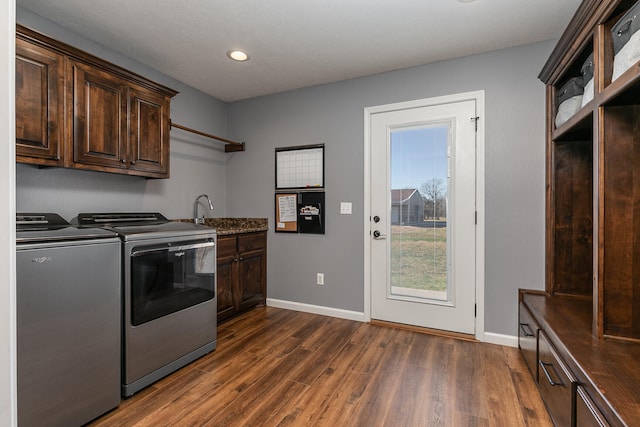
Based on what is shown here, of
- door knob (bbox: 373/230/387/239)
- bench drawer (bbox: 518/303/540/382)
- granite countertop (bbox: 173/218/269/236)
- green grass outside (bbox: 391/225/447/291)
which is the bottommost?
bench drawer (bbox: 518/303/540/382)

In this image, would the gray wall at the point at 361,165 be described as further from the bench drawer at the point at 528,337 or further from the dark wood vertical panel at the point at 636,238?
the dark wood vertical panel at the point at 636,238

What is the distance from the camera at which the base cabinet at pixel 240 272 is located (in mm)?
3139

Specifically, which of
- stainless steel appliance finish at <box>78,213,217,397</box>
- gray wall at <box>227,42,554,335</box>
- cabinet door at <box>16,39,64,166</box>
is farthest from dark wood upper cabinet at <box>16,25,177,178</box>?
gray wall at <box>227,42,554,335</box>

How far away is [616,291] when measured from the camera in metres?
1.54

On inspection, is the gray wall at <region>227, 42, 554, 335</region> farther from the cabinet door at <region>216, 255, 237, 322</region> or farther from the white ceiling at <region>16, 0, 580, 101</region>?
the cabinet door at <region>216, 255, 237, 322</region>

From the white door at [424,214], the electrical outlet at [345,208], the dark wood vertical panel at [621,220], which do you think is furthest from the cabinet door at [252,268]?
the dark wood vertical panel at [621,220]

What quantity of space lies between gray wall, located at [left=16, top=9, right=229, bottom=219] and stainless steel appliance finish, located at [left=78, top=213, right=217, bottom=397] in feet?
0.67

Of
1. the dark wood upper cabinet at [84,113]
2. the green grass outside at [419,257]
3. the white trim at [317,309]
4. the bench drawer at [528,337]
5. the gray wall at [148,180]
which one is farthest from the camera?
the white trim at [317,309]

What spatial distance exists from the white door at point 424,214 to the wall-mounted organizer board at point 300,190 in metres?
0.60

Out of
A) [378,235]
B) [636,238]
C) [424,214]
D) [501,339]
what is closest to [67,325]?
[378,235]

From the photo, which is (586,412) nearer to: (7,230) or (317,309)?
(7,230)

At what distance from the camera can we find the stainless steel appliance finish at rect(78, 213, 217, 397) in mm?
1953

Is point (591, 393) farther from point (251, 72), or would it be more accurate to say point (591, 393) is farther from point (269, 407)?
point (251, 72)

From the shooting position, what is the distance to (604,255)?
5.08ft
